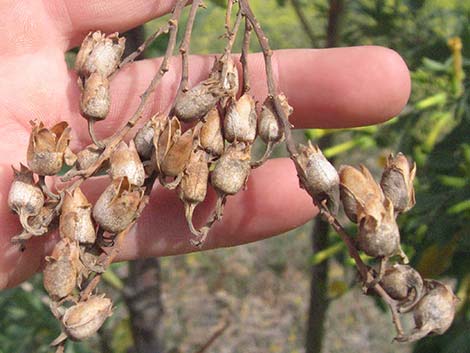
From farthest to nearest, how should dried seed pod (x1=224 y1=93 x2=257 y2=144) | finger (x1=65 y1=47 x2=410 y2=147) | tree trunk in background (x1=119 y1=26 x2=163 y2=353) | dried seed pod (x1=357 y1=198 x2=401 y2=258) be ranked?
tree trunk in background (x1=119 y1=26 x2=163 y2=353) → finger (x1=65 y1=47 x2=410 y2=147) → dried seed pod (x1=224 y1=93 x2=257 y2=144) → dried seed pod (x1=357 y1=198 x2=401 y2=258)

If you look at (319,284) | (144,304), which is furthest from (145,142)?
(319,284)

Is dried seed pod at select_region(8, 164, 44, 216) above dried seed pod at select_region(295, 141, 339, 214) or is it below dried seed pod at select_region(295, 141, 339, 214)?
above

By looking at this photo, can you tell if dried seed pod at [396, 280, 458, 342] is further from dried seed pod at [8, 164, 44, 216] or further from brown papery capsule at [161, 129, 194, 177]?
dried seed pod at [8, 164, 44, 216]

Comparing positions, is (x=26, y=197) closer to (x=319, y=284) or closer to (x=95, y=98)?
(x=95, y=98)

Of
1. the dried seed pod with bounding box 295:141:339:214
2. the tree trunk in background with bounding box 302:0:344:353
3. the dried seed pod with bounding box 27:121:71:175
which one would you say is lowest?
the tree trunk in background with bounding box 302:0:344:353

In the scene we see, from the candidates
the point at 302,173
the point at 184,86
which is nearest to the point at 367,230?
the point at 302,173

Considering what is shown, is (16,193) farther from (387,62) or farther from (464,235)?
(464,235)

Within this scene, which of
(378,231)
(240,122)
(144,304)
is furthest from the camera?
(144,304)

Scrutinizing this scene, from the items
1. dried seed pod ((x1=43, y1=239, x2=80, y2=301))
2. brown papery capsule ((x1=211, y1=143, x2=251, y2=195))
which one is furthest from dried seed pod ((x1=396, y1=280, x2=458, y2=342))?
dried seed pod ((x1=43, y1=239, x2=80, y2=301))
